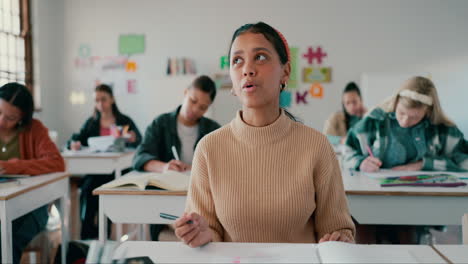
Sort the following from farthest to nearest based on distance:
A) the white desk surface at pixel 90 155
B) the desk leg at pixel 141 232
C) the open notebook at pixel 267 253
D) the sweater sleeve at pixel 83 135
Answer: the sweater sleeve at pixel 83 135 → the white desk surface at pixel 90 155 → the desk leg at pixel 141 232 → the open notebook at pixel 267 253

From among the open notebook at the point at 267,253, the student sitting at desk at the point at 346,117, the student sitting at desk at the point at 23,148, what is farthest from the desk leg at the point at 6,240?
the student sitting at desk at the point at 346,117

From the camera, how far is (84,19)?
5402 millimetres

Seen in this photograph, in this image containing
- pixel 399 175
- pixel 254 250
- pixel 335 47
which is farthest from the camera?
pixel 335 47

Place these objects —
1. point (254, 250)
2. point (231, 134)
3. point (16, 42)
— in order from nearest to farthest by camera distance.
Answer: point (254, 250) → point (231, 134) → point (16, 42)

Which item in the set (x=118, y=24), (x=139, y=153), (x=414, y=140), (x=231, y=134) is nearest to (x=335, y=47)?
(x=118, y=24)

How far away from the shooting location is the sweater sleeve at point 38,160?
2041 mm

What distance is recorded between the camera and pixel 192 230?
0.91 m

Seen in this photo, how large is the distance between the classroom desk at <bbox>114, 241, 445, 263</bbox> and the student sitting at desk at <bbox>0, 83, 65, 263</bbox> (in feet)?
4.41

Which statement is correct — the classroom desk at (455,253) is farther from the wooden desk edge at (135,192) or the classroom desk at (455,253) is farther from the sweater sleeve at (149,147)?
the sweater sleeve at (149,147)

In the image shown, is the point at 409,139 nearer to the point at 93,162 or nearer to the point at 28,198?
the point at 28,198

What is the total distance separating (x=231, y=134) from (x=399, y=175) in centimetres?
119

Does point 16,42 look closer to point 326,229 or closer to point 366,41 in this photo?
point 366,41

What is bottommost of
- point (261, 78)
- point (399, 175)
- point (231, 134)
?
point (399, 175)

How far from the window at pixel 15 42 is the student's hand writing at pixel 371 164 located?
408 cm
